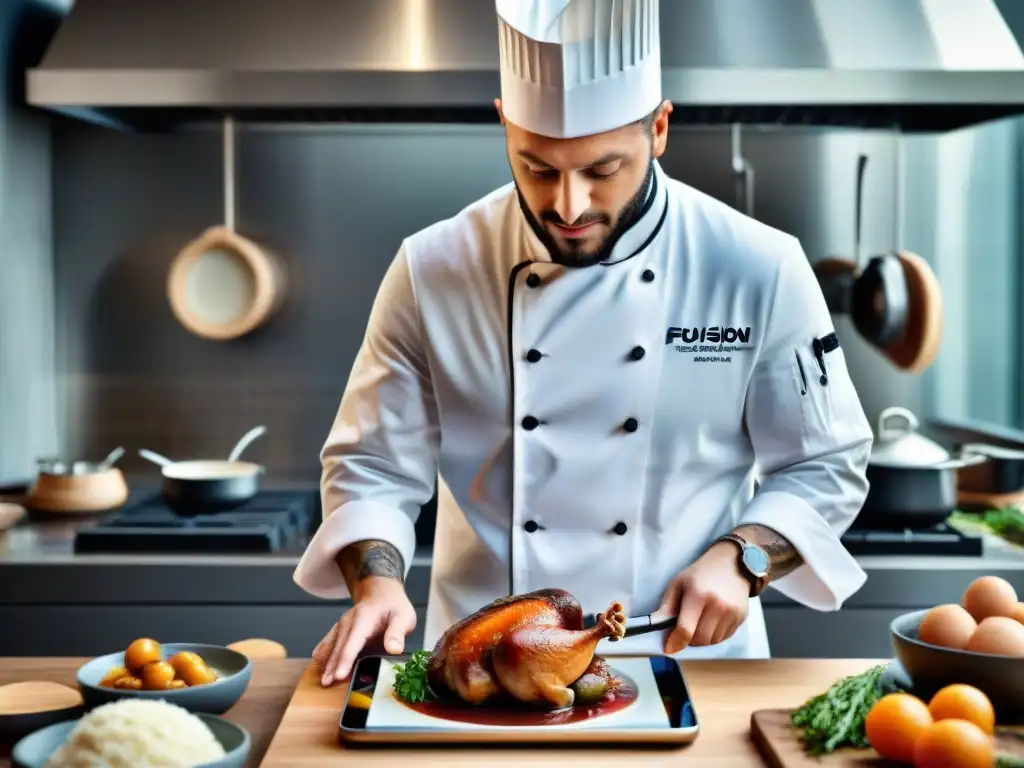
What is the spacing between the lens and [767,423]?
6.02 ft

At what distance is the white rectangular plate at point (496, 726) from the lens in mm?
1300

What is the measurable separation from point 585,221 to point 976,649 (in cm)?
68

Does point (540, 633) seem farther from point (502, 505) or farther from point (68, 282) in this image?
point (68, 282)

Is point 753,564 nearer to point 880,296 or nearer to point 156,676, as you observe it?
point 156,676

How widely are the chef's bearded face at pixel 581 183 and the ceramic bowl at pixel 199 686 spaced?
652 millimetres

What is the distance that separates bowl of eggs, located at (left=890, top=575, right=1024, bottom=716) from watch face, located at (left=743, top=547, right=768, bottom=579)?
9.6 inches

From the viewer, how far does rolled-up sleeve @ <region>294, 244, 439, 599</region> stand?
1770 millimetres

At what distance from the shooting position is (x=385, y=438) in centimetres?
185

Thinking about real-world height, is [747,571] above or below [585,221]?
below

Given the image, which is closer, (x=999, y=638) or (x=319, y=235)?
(x=999, y=638)

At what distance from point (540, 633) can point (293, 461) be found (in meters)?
2.13

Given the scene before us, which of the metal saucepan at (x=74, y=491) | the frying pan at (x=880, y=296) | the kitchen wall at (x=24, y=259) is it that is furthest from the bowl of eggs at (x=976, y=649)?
the kitchen wall at (x=24, y=259)

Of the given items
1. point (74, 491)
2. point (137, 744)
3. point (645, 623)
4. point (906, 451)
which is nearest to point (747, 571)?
point (645, 623)

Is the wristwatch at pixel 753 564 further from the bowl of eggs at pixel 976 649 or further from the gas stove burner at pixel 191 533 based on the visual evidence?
the gas stove burner at pixel 191 533
